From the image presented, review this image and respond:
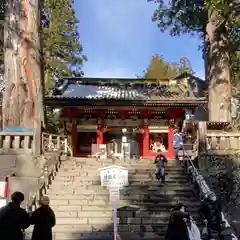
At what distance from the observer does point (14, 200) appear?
245 inches

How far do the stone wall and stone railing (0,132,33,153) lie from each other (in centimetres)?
556

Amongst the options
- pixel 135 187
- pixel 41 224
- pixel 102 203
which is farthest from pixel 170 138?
pixel 41 224

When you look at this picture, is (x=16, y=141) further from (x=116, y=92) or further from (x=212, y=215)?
→ (x=116, y=92)

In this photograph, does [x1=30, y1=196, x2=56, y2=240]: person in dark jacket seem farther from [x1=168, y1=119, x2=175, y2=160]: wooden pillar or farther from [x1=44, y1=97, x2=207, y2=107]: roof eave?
[x1=168, y1=119, x2=175, y2=160]: wooden pillar

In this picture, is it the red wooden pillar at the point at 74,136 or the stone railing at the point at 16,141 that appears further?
the red wooden pillar at the point at 74,136

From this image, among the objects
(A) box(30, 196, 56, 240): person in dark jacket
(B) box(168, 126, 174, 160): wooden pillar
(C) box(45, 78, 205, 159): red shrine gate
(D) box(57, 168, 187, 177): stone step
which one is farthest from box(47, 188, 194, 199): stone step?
(B) box(168, 126, 174, 160): wooden pillar

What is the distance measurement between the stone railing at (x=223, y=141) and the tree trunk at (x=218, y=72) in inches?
156

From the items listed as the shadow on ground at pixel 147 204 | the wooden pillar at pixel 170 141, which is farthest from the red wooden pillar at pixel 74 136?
the shadow on ground at pixel 147 204

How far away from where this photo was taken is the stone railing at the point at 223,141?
1488 centimetres

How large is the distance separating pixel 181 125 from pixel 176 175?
896 cm

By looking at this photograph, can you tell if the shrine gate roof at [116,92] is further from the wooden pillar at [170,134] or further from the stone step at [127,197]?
the stone step at [127,197]

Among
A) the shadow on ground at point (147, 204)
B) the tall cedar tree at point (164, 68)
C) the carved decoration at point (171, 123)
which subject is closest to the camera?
the shadow on ground at point (147, 204)

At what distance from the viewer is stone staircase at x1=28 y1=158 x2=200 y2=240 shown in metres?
11.4

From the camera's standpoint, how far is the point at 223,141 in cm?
1496
